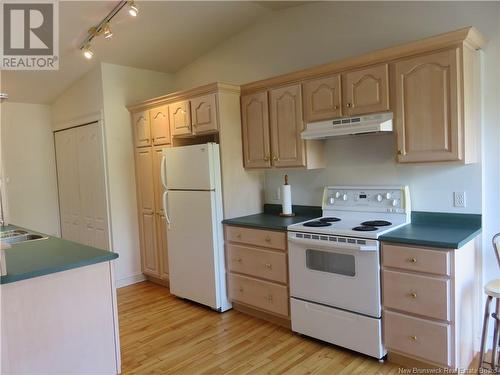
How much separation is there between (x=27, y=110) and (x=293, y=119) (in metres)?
3.82

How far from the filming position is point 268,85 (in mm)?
3324

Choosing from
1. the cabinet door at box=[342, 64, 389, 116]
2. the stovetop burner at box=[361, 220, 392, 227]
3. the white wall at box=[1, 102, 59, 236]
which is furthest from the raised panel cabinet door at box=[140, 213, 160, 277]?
the cabinet door at box=[342, 64, 389, 116]

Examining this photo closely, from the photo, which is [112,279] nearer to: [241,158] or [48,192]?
[241,158]

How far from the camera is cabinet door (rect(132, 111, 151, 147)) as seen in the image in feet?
13.7

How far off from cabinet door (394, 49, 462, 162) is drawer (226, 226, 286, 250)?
1101 millimetres

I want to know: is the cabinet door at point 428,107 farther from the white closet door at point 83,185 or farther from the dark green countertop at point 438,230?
the white closet door at point 83,185

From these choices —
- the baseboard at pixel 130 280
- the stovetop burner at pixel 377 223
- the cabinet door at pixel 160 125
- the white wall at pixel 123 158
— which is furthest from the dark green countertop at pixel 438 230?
the baseboard at pixel 130 280

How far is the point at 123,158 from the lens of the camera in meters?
4.34

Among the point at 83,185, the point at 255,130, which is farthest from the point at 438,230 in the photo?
the point at 83,185

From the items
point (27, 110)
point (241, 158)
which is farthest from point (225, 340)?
point (27, 110)

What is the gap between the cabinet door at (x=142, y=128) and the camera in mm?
4176

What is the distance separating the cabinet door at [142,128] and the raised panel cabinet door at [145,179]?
0.08 metres

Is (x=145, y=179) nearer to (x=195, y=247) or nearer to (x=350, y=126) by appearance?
(x=195, y=247)

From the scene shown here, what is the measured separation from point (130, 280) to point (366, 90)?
3.37 metres
